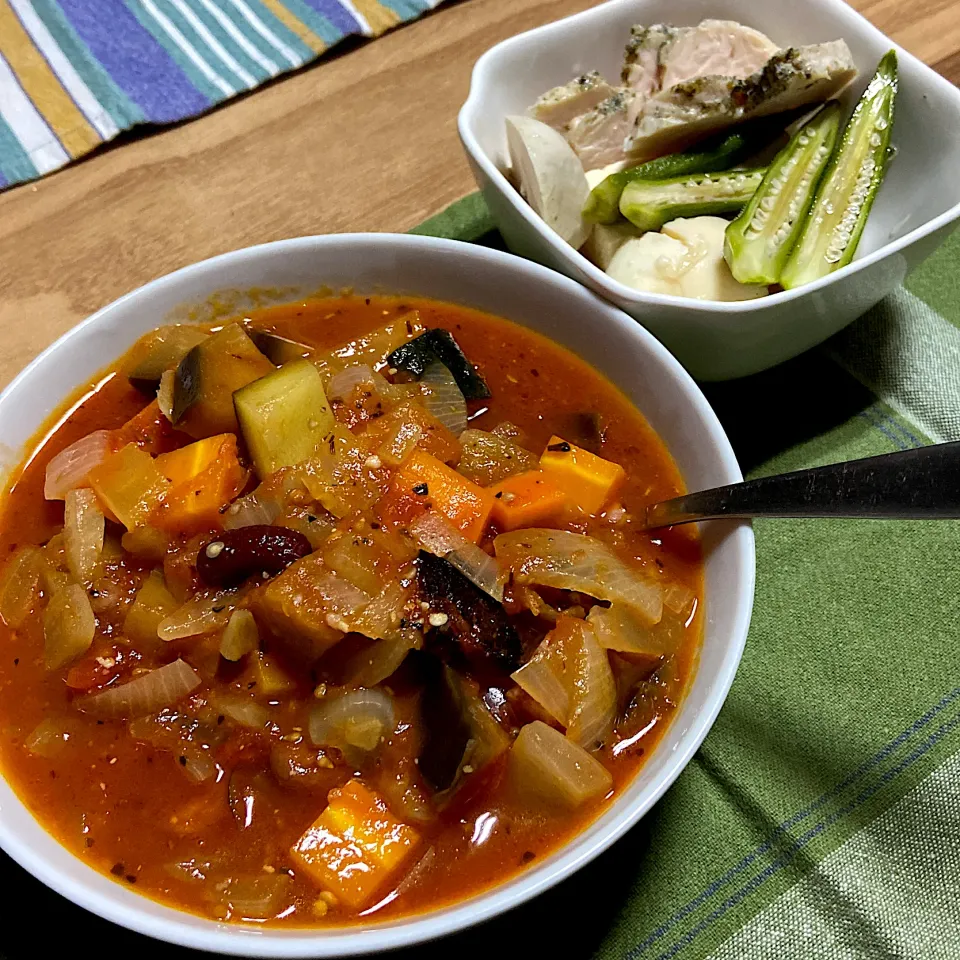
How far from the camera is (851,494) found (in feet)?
4.55

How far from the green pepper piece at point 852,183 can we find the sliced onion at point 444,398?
87 centimetres

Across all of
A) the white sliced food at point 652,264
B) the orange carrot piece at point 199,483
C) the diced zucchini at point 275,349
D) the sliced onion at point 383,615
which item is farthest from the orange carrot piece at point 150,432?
the white sliced food at point 652,264

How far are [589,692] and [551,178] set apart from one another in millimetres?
1238

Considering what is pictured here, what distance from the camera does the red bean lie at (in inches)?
61.0

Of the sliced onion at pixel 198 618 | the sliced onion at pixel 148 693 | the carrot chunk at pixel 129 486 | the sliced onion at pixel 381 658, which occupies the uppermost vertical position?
the carrot chunk at pixel 129 486

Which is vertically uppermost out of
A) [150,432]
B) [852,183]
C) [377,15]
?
[377,15]

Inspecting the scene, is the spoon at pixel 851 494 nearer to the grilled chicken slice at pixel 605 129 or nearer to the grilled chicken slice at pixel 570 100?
the grilled chicken slice at pixel 605 129

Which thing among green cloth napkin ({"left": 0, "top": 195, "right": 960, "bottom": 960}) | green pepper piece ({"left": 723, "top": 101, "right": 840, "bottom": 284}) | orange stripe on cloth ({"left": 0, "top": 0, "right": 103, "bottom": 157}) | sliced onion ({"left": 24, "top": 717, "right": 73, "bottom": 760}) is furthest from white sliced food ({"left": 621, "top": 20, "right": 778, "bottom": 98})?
sliced onion ({"left": 24, "top": 717, "right": 73, "bottom": 760})

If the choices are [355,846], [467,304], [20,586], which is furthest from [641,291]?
[20,586]

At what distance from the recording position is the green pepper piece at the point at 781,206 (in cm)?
207

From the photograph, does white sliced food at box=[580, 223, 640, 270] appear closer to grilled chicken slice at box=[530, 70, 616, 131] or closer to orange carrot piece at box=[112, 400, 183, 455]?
grilled chicken slice at box=[530, 70, 616, 131]

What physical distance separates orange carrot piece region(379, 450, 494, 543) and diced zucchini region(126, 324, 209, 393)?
0.59 meters

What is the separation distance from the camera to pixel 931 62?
114 inches

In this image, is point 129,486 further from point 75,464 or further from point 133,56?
point 133,56
